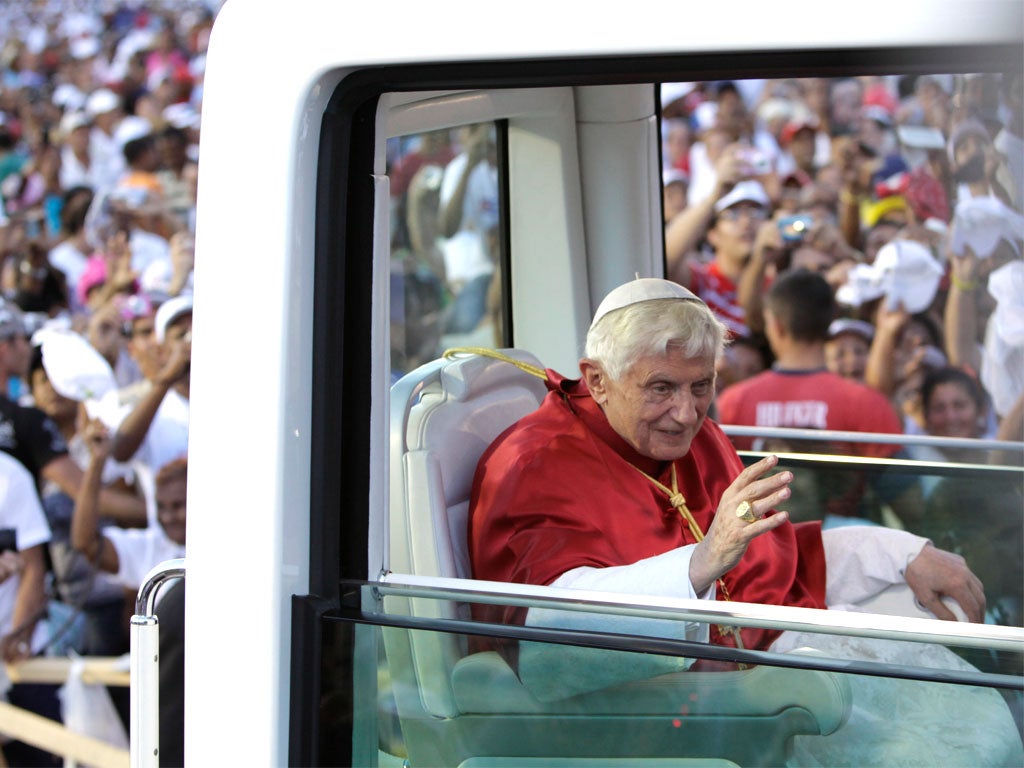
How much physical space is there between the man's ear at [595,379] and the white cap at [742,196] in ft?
12.1

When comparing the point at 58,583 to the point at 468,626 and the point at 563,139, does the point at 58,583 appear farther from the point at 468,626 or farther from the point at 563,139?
the point at 468,626

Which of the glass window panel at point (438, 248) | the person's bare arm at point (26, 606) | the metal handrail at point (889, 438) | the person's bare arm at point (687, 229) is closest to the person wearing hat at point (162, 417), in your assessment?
the person's bare arm at point (26, 606)

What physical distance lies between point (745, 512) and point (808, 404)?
2903mm

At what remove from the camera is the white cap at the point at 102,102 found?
941cm

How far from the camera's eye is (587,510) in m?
1.99

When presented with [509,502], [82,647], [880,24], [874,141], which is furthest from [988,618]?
[874,141]

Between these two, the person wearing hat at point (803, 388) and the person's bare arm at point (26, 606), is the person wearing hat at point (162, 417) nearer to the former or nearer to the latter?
the person's bare arm at point (26, 606)

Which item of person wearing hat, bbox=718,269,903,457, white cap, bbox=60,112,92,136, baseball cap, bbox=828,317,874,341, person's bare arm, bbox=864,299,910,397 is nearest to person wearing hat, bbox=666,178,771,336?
baseball cap, bbox=828,317,874,341

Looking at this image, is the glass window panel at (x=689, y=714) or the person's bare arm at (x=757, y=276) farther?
the person's bare arm at (x=757, y=276)

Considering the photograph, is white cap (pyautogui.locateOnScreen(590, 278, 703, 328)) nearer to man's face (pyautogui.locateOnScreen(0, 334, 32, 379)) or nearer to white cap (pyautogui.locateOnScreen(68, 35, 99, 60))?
man's face (pyautogui.locateOnScreen(0, 334, 32, 379))

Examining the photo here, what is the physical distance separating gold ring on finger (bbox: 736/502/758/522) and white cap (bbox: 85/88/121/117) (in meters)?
8.70

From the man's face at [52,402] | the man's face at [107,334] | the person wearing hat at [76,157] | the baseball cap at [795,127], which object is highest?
the person wearing hat at [76,157]

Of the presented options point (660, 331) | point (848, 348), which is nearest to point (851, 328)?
point (848, 348)

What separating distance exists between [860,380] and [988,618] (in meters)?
2.76
